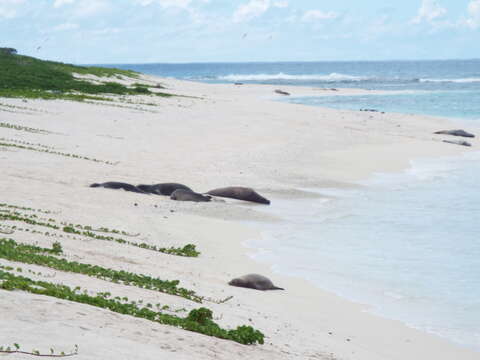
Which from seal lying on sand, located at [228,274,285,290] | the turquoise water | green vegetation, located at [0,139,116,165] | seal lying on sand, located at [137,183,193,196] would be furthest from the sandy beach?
the turquoise water

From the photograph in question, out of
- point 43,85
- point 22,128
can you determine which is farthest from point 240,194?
point 43,85

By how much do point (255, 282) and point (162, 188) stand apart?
28.2ft

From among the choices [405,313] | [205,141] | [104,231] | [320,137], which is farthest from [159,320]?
[320,137]

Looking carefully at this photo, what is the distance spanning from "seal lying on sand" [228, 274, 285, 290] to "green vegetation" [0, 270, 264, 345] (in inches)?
119

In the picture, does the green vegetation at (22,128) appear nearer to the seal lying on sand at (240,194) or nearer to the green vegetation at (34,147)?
the green vegetation at (34,147)

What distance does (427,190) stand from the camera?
24828 millimetres

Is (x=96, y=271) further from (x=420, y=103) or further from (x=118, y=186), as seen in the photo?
(x=420, y=103)

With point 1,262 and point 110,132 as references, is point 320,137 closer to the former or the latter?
point 110,132

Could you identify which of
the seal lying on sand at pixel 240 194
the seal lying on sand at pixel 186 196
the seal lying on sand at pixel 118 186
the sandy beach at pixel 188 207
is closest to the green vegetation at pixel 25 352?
the sandy beach at pixel 188 207

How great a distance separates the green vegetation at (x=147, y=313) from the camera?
32.1 feet

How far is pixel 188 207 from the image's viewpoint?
20125 mm

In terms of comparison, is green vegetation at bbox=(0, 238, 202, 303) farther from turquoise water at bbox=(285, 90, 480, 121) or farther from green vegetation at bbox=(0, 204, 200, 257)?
turquoise water at bbox=(285, 90, 480, 121)

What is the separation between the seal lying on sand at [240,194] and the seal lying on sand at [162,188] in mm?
923

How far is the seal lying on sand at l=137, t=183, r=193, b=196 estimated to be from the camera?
21438 mm
